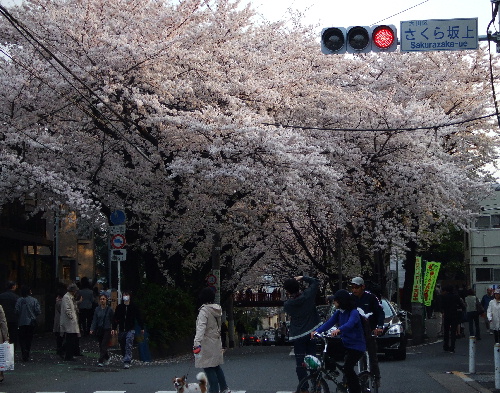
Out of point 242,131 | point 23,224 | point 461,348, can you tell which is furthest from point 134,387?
point 23,224

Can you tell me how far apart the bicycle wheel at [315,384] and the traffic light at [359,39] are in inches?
188

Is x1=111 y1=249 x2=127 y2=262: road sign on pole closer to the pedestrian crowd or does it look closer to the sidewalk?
the pedestrian crowd

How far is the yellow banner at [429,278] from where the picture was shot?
3256 cm

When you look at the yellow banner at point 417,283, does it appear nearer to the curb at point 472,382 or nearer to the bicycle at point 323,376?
the curb at point 472,382

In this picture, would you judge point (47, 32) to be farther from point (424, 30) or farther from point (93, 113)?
point (424, 30)

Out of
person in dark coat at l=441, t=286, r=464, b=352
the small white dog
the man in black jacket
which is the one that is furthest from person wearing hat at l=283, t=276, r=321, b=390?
Answer: person in dark coat at l=441, t=286, r=464, b=352

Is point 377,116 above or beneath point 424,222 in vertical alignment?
above

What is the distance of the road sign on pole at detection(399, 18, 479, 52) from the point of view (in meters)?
12.4

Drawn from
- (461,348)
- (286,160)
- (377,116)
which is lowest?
(461,348)

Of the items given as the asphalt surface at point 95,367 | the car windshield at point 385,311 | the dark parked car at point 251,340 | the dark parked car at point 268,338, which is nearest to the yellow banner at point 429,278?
the asphalt surface at point 95,367

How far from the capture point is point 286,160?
898 inches

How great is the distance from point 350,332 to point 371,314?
1.48m

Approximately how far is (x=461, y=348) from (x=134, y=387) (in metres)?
13.3

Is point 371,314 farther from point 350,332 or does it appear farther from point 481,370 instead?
point 481,370
